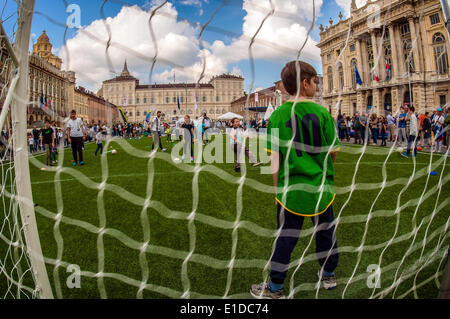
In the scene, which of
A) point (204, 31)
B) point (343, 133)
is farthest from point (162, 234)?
point (343, 133)

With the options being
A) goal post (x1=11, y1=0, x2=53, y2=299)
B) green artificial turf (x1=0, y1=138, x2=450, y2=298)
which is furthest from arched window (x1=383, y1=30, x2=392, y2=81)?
goal post (x1=11, y1=0, x2=53, y2=299)

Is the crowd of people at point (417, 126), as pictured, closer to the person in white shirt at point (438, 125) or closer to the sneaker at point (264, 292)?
the person in white shirt at point (438, 125)

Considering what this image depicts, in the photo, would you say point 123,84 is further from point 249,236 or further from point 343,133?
point 343,133

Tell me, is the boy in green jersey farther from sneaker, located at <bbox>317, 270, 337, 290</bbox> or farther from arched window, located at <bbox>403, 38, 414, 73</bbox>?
arched window, located at <bbox>403, 38, 414, 73</bbox>

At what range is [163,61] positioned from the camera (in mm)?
1743

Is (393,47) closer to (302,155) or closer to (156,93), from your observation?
(302,155)

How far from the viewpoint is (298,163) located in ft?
5.58

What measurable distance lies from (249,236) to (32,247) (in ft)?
5.96

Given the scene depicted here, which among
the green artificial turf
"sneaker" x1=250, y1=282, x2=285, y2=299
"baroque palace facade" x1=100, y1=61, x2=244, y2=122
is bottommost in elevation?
"sneaker" x1=250, y1=282, x2=285, y2=299

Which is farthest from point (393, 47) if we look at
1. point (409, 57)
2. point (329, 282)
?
point (329, 282)

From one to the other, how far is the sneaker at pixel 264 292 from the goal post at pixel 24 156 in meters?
1.26

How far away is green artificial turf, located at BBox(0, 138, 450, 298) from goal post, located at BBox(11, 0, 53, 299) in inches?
4.1

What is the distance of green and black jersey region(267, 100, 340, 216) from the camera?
1.70 m

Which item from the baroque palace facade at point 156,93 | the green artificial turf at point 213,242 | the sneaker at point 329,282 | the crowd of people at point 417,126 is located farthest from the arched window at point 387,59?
the sneaker at point 329,282
